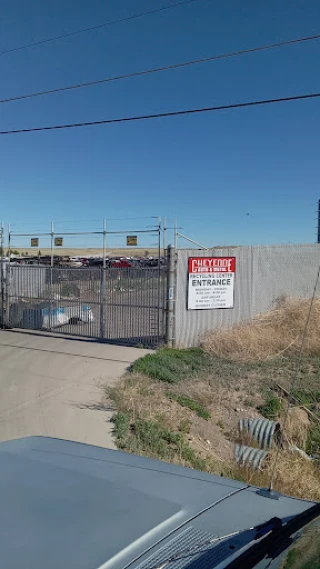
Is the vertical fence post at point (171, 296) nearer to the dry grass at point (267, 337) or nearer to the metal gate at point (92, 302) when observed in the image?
the metal gate at point (92, 302)

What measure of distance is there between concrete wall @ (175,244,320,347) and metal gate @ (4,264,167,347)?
512 mm

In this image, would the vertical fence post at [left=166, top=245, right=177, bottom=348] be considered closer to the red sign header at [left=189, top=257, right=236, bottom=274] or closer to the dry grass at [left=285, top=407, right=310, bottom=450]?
the red sign header at [left=189, top=257, right=236, bottom=274]

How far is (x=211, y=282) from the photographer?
458 inches

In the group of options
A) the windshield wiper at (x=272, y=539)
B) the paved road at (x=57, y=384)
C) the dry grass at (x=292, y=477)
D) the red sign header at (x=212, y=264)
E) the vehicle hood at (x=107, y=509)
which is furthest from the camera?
the red sign header at (x=212, y=264)

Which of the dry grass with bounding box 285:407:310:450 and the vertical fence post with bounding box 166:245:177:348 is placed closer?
the dry grass with bounding box 285:407:310:450

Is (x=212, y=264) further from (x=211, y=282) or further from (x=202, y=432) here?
(x=202, y=432)

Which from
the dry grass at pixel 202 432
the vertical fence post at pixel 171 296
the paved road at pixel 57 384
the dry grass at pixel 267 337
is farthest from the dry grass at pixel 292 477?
the vertical fence post at pixel 171 296

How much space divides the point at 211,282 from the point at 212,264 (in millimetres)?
421

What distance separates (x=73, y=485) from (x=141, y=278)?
918cm

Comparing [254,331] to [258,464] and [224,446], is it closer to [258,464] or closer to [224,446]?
[224,446]

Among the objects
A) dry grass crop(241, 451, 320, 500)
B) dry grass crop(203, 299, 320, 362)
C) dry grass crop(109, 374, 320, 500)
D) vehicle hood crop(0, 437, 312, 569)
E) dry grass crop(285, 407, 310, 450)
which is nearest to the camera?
vehicle hood crop(0, 437, 312, 569)

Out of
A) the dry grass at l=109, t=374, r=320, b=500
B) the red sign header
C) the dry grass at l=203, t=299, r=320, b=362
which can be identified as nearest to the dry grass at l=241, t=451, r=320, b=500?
the dry grass at l=109, t=374, r=320, b=500

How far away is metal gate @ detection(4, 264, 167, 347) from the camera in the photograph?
452 inches

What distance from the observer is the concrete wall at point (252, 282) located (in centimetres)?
1136
